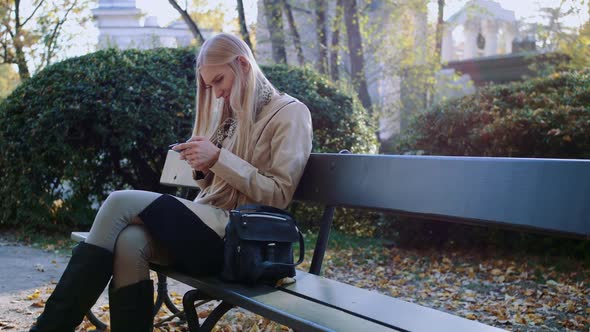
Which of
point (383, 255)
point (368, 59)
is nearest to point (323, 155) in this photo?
point (383, 255)

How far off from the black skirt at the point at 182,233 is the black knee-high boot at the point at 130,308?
0.19 metres

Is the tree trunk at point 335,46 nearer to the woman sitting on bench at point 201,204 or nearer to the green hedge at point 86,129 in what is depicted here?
the green hedge at point 86,129

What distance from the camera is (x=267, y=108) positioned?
3025 millimetres

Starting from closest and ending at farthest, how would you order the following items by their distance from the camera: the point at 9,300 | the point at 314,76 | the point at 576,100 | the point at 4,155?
the point at 9,300
the point at 576,100
the point at 4,155
the point at 314,76

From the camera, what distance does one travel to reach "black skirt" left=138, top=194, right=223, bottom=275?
2727mm

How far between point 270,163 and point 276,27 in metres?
11.0

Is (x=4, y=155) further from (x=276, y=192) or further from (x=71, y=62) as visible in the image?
(x=276, y=192)

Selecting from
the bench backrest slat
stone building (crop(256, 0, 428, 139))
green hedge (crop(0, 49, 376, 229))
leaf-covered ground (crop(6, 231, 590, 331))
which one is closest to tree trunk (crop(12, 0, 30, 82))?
stone building (crop(256, 0, 428, 139))

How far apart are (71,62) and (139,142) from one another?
1.09m

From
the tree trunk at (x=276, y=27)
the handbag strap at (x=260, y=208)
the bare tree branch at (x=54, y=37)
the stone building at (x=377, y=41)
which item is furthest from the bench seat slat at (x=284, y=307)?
the bare tree branch at (x=54, y=37)

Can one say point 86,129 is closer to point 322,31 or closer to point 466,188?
point 466,188

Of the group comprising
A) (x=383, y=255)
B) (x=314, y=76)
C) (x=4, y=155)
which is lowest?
(x=383, y=255)

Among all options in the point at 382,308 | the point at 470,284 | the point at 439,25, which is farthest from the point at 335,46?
the point at 382,308

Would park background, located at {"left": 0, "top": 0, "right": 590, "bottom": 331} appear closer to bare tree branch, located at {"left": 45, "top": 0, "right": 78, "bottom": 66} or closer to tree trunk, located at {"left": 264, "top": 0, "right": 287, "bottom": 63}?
tree trunk, located at {"left": 264, "top": 0, "right": 287, "bottom": 63}
